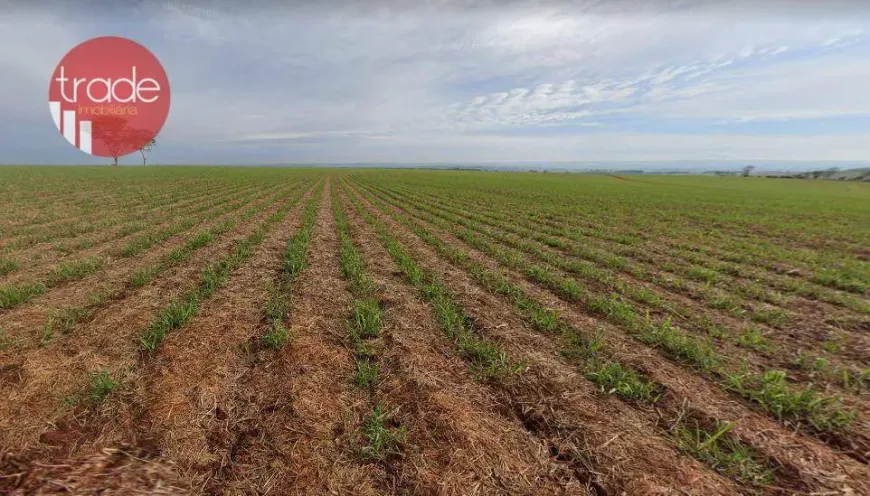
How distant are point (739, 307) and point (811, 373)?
2657mm

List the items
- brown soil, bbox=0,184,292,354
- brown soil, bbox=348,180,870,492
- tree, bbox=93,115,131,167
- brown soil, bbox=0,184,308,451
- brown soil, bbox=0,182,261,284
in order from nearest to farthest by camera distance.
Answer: brown soil, bbox=348,180,870,492 < brown soil, bbox=0,184,308,451 < brown soil, bbox=0,184,292,354 < brown soil, bbox=0,182,261,284 < tree, bbox=93,115,131,167

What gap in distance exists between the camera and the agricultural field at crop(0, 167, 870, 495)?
298 centimetres

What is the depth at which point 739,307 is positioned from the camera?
6.98 m

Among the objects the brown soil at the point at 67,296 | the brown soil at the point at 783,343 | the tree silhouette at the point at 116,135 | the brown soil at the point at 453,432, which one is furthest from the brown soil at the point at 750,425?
the tree silhouette at the point at 116,135

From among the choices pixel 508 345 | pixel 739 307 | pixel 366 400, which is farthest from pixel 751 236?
pixel 366 400

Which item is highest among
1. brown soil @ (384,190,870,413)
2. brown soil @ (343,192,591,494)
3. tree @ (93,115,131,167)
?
tree @ (93,115,131,167)

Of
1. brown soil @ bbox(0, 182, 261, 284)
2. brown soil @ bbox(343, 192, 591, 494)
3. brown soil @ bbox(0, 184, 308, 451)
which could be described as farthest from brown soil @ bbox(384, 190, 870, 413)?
brown soil @ bbox(0, 182, 261, 284)

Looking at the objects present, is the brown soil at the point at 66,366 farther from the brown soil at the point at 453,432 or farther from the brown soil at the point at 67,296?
the brown soil at the point at 453,432

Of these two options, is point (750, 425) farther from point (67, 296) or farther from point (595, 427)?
point (67, 296)

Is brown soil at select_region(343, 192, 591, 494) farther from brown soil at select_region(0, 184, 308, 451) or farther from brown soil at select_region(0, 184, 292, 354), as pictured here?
brown soil at select_region(0, 184, 292, 354)

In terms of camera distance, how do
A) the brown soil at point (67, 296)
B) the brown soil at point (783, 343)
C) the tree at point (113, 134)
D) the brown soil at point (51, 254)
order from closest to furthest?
the brown soil at point (783, 343)
the brown soil at point (67, 296)
the brown soil at point (51, 254)
the tree at point (113, 134)

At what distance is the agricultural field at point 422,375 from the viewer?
2979 millimetres

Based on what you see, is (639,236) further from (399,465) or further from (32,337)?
(32,337)

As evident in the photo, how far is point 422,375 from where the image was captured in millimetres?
4355
